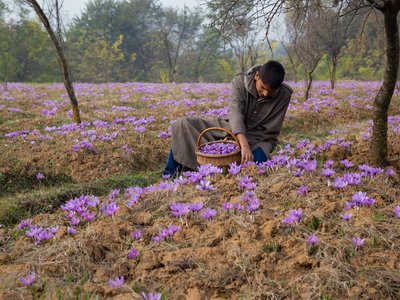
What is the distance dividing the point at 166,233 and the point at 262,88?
2290mm

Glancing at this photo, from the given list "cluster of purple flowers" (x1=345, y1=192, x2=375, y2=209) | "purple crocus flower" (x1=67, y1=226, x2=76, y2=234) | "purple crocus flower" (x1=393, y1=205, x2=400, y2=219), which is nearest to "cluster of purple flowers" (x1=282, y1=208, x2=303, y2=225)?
"cluster of purple flowers" (x1=345, y1=192, x2=375, y2=209)

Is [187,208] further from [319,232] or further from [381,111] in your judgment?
[381,111]

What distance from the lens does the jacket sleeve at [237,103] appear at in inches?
178

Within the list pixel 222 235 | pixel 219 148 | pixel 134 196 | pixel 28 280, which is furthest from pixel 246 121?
pixel 28 280

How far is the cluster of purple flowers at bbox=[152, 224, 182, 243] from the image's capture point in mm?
2829

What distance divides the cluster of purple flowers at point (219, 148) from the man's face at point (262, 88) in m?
0.74

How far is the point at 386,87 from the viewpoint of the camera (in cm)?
413

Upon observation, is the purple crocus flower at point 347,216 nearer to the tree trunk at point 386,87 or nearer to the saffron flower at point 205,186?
the saffron flower at point 205,186

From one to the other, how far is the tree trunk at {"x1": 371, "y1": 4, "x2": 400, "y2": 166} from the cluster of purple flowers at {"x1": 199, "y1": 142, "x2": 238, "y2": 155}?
1.68 metres

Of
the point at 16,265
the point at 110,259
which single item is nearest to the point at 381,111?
the point at 110,259

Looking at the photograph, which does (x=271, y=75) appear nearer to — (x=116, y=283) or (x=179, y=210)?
(x=179, y=210)

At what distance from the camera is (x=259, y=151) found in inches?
190

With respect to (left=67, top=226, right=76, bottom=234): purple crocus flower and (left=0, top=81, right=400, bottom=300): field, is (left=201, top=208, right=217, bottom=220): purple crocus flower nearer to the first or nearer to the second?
(left=0, top=81, right=400, bottom=300): field

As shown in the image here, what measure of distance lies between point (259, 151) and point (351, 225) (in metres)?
2.17
